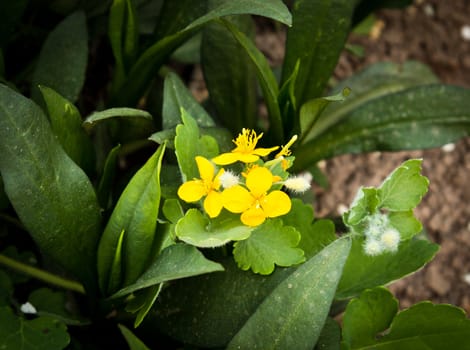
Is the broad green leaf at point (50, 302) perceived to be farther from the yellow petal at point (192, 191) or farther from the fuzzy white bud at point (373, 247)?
the fuzzy white bud at point (373, 247)

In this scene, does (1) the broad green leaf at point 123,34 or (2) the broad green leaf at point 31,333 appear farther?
(1) the broad green leaf at point 123,34

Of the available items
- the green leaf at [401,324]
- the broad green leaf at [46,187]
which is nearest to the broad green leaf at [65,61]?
the broad green leaf at [46,187]

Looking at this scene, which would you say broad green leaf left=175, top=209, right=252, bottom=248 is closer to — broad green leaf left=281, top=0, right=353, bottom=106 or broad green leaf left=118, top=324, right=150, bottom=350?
broad green leaf left=118, top=324, right=150, bottom=350

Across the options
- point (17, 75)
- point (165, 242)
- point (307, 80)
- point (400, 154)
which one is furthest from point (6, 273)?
point (400, 154)

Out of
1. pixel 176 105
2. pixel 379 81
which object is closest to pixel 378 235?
pixel 176 105

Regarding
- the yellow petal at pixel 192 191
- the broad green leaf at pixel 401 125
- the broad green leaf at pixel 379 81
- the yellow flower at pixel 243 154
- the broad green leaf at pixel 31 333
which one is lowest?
the broad green leaf at pixel 379 81

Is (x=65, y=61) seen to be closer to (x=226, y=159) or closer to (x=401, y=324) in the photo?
(x=226, y=159)

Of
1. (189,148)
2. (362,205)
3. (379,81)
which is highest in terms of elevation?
(189,148)
